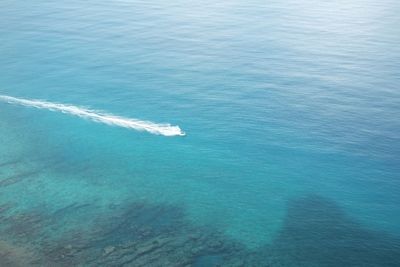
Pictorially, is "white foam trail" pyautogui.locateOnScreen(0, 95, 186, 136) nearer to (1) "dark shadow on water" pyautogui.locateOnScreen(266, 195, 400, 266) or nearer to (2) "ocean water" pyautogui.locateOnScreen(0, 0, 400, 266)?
Answer: (2) "ocean water" pyautogui.locateOnScreen(0, 0, 400, 266)

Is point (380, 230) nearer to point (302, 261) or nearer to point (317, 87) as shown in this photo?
point (302, 261)

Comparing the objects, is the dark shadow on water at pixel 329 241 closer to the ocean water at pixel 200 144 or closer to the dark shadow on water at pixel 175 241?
the dark shadow on water at pixel 175 241

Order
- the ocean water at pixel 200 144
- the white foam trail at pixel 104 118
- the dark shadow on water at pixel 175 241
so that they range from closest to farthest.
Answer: the dark shadow on water at pixel 175 241 < the ocean water at pixel 200 144 < the white foam trail at pixel 104 118

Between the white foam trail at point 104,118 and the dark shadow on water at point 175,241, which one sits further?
the white foam trail at point 104,118

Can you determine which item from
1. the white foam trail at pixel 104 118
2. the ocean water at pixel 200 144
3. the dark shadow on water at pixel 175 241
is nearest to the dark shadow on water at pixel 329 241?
the dark shadow on water at pixel 175 241

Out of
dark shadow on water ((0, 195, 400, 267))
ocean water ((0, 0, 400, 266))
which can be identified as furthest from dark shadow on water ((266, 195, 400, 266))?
ocean water ((0, 0, 400, 266))

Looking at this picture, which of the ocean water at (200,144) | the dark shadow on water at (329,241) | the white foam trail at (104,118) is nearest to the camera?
the dark shadow on water at (329,241)

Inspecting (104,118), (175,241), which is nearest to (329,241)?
(175,241)

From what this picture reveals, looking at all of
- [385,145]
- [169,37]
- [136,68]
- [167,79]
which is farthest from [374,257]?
[169,37]
